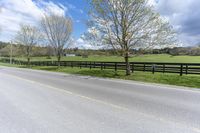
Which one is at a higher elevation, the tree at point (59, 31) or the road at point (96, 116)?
the tree at point (59, 31)

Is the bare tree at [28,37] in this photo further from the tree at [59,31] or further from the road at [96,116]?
the road at [96,116]

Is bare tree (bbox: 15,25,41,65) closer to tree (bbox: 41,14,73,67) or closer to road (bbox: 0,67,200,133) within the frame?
tree (bbox: 41,14,73,67)

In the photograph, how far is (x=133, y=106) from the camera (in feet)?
25.4

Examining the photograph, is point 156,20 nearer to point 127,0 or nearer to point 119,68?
point 127,0

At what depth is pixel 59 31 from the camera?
129ft

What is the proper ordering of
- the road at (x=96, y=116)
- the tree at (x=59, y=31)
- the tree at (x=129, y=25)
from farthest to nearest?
the tree at (x=59, y=31)
the tree at (x=129, y=25)
the road at (x=96, y=116)

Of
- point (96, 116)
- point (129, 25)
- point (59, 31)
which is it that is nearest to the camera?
point (96, 116)

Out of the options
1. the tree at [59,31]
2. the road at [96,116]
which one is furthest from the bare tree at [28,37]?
the road at [96,116]

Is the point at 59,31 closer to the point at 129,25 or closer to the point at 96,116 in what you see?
the point at 129,25

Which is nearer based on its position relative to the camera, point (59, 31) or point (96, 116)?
point (96, 116)

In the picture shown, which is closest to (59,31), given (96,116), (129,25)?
(129,25)

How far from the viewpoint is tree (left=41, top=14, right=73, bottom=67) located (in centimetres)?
3909

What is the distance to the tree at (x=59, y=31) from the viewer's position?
39094mm

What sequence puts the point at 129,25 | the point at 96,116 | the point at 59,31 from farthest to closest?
the point at 59,31 < the point at 129,25 < the point at 96,116
